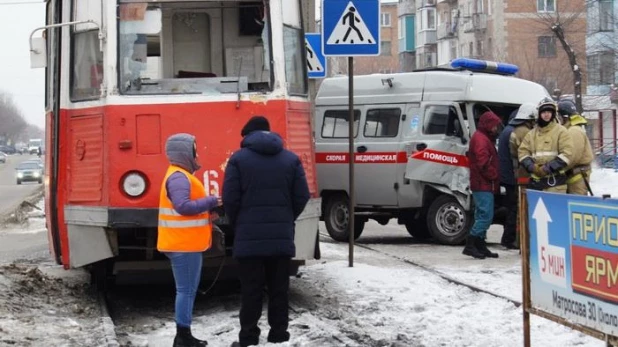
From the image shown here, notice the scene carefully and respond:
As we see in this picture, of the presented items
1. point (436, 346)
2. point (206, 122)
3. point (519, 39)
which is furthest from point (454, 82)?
point (519, 39)

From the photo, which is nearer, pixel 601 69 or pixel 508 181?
pixel 508 181

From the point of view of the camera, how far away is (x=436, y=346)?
8227mm

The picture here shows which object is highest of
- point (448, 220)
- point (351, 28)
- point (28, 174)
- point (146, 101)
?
point (351, 28)

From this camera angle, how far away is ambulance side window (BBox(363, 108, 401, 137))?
645 inches

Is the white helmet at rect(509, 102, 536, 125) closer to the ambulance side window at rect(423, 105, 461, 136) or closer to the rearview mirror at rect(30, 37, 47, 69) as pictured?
the ambulance side window at rect(423, 105, 461, 136)

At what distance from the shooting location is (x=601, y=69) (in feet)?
180

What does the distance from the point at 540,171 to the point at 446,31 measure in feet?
216

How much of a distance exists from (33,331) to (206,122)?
7.58ft

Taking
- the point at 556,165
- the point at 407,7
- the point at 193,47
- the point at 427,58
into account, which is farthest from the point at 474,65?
the point at 407,7

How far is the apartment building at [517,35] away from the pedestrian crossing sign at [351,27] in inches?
1569

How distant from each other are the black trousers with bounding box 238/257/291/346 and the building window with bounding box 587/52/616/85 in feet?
154

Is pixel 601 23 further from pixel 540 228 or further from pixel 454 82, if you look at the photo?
pixel 540 228

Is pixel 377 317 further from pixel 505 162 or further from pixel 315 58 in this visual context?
pixel 315 58

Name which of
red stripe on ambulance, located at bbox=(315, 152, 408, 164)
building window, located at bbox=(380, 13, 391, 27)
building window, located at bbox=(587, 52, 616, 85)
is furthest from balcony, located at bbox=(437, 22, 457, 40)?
red stripe on ambulance, located at bbox=(315, 152, 408, 164)
